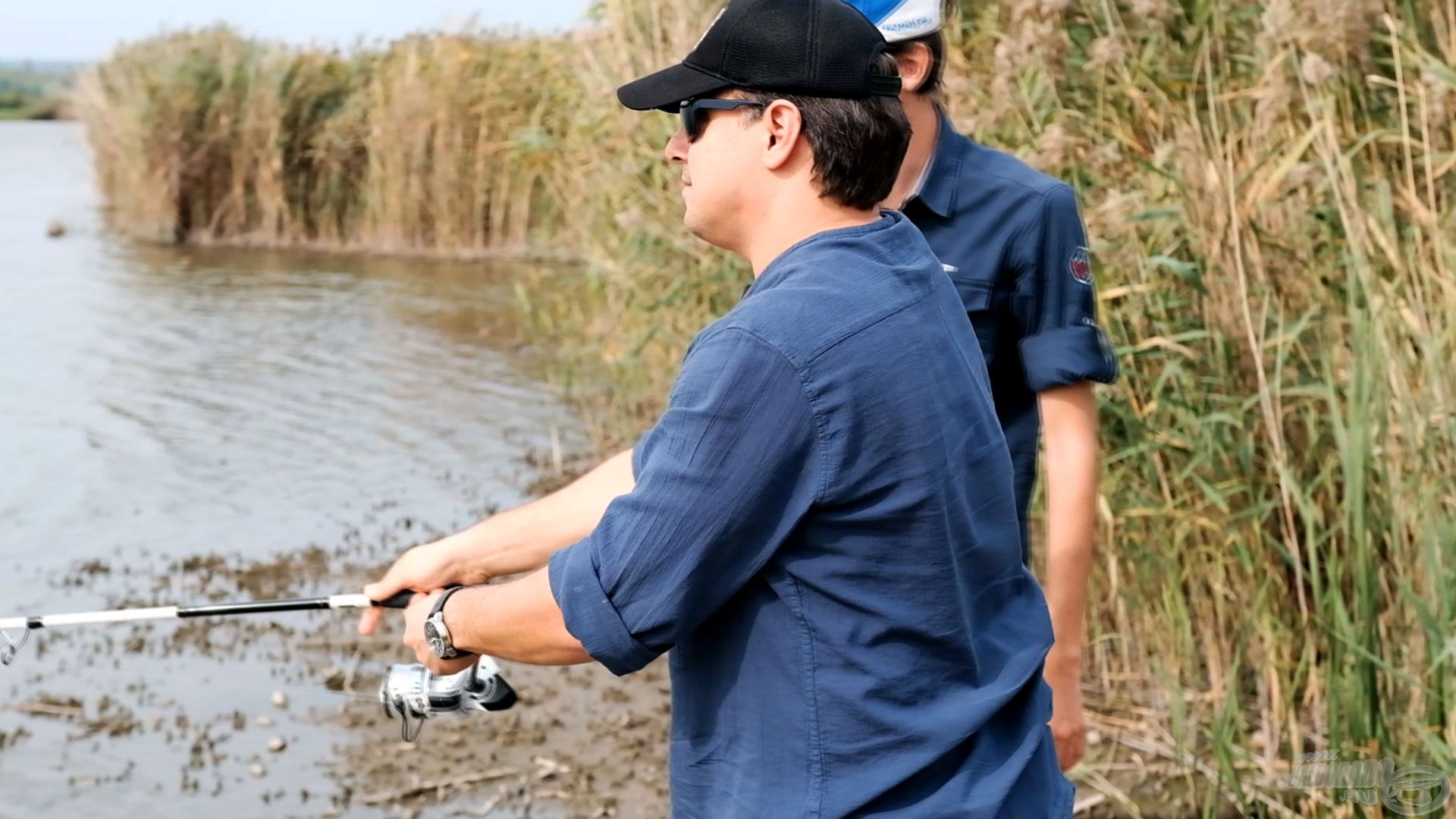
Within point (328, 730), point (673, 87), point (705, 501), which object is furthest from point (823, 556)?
point (328, 730)

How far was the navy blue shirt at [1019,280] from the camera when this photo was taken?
2.66 m

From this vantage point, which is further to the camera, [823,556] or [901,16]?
[901,16]

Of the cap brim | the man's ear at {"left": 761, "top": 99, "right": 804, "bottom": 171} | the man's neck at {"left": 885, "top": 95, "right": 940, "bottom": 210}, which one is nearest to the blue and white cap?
the man's neck at {"left": 885, "top": 95, "right": 940, "bottom": 210}

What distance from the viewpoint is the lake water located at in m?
5.17

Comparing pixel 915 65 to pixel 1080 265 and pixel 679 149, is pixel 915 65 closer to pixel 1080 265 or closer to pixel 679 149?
pixel 1080 265

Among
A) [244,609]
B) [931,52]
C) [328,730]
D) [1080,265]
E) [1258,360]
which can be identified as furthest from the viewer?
[328,730]

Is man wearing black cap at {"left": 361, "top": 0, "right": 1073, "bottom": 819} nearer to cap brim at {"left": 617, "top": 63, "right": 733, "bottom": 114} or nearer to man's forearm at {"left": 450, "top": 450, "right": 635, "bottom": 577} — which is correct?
cap brim at {"left": 617, "top": 63, "right": 733, "bottom": 114}

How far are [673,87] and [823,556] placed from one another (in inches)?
22.7

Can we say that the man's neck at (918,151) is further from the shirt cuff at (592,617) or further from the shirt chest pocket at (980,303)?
the shirt cuff at (592,617)

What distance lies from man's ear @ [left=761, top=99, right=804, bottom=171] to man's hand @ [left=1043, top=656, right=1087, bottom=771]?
3.59 feet

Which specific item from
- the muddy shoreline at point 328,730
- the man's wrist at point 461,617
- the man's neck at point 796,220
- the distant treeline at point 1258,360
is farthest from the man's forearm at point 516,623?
the muddy shoreline at point 328,730

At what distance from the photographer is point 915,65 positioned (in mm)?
2625

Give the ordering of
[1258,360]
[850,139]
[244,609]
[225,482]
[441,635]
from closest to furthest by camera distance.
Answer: [850,139], [441,635], [244,609], [1258,360], [225,482]

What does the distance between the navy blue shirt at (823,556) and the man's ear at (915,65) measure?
84cm
